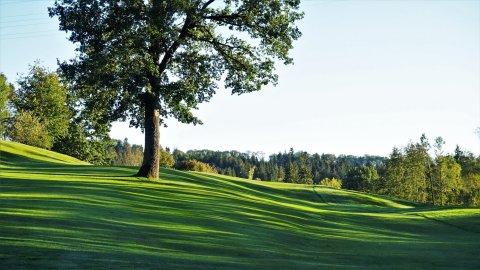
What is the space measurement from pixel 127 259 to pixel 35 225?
4.12m

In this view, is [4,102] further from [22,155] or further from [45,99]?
[22,155]

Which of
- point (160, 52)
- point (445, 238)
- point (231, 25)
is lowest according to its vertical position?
point (445, 238)

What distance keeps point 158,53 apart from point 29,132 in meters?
53.9

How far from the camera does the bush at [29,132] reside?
3164 inches

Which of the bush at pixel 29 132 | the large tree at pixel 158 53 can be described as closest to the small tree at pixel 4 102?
the bush at pixel 29 132

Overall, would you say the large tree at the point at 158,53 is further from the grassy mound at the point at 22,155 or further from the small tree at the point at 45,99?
the small tree at the point at 45,99

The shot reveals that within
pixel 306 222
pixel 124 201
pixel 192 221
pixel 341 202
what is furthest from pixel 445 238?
pixel 341 202

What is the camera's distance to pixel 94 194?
2334 centimetres

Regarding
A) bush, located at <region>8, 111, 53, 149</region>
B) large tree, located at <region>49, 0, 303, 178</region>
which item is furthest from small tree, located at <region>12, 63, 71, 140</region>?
large tree, located at <region>49, 0, 303, 178</region>

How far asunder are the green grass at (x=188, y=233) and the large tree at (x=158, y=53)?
526 cm

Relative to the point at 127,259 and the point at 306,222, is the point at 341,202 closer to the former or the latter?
the point at 306,222

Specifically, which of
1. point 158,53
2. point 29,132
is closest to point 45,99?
point 29,132

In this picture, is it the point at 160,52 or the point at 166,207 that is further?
the point at 160,52

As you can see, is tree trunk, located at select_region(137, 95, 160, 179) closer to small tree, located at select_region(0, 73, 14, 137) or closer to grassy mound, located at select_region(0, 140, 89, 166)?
grassy mound, located at select_region(0, 140, 89, 166)
